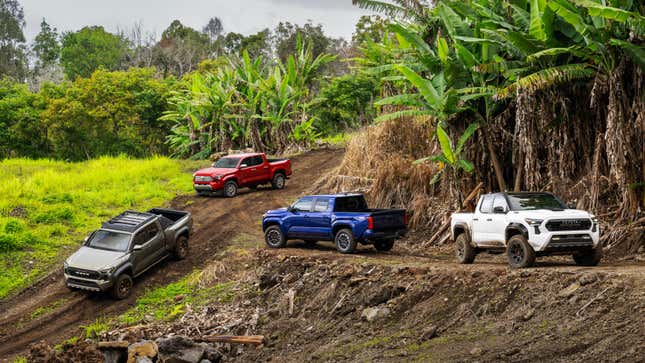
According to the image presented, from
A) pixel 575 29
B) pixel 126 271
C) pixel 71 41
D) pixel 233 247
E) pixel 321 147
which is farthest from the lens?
pixel 71 41

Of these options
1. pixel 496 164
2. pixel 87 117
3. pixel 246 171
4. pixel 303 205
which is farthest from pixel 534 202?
pixel 87 117

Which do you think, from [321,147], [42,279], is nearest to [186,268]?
[42,279]

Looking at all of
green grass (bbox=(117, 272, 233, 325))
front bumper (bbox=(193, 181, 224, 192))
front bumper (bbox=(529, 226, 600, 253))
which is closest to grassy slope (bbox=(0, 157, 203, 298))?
front bumper (bbox=(193, 181, 224, 192))

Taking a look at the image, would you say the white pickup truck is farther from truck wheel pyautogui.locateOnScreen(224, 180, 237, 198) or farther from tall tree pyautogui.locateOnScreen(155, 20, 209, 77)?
tall tree pyautogui.locateOnScreen(155, 20, 209, 77)

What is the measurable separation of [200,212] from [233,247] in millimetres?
5689

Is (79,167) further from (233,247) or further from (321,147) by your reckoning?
(233,247)

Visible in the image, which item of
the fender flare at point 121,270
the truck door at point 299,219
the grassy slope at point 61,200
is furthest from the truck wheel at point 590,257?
the grassy slope at point 61,200

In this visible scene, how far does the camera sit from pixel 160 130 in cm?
5269

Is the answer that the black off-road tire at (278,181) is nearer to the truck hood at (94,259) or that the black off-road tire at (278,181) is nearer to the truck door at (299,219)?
the truck door at (299,219)

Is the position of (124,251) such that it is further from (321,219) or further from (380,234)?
(380,234)

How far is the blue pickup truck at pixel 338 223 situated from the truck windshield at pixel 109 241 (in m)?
4.05

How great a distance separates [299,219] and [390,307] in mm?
6490

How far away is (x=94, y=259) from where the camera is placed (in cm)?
1811

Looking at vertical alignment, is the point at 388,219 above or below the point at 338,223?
above
